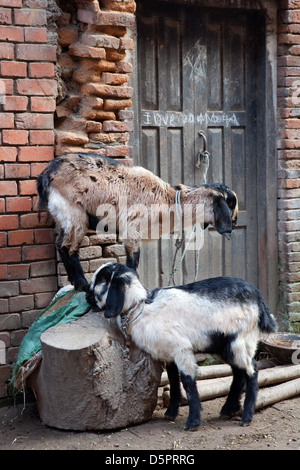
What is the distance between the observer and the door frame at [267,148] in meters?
6.04

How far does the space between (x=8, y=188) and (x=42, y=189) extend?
348mm

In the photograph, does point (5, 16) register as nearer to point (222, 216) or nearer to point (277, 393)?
point (222, 216)

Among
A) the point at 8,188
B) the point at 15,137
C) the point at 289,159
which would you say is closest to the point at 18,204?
the point at 8,188

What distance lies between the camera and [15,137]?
4594 millimetres

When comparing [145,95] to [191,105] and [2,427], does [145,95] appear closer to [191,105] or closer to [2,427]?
[191,105]

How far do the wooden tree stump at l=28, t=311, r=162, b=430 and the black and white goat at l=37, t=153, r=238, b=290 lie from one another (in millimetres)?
541

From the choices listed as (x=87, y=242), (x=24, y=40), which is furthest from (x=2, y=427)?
(x=24, y=40)

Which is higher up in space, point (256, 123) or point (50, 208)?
point (256, 123)

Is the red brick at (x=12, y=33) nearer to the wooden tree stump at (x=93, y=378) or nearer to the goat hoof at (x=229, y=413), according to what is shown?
the wooden tree stump at (x=93, y=378)

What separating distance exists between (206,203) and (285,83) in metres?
2.10

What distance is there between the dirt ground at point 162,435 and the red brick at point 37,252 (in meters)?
1.13

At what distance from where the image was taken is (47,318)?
4469 mm

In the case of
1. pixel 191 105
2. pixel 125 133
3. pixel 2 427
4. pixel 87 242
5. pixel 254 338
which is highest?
pixel 191 105

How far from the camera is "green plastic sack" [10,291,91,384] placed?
4.32m
